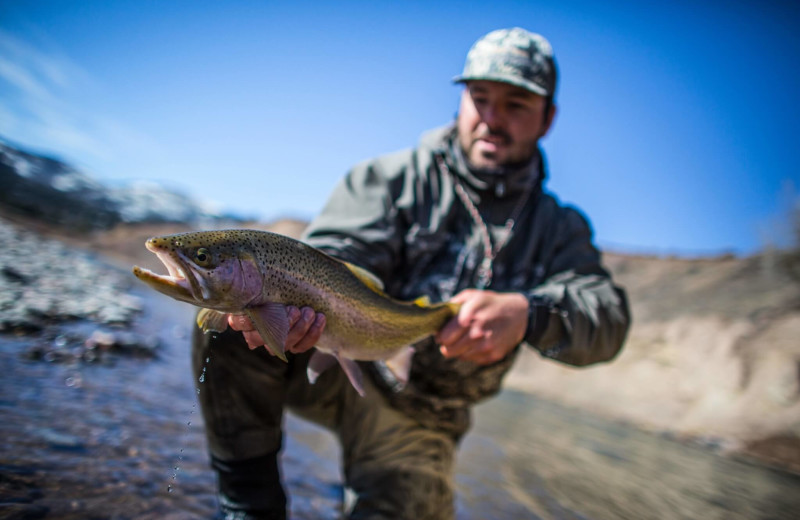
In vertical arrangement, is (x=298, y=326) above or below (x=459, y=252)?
below

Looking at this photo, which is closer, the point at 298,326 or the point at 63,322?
the point at 298,326

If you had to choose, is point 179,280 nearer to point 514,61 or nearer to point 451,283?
point 451,283

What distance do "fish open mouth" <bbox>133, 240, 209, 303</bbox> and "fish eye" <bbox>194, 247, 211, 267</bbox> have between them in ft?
0.12

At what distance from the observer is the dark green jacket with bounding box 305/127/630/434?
8.34 ft

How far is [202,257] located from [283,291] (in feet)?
1.05

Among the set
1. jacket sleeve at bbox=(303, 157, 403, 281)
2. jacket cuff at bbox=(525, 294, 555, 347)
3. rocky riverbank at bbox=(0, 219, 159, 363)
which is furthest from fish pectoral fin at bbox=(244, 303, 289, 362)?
rocky riverbank at bbox=(0, 219, 159, 363)

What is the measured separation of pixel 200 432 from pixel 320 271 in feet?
8.78

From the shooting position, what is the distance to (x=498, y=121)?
Result: 9.88 feet

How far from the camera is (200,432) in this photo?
3.55m

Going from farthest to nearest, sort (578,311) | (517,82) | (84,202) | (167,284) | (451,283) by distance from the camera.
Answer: (84,202)
(451,283)
(517,82)
(578,311)
(167,284)

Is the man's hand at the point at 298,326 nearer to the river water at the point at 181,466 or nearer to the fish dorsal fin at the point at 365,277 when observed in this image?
the fish dorsal fin at the point at 365,277

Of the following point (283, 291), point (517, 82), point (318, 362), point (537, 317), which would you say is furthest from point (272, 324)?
point (517, 82)

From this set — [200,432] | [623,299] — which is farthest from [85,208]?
[623,299]

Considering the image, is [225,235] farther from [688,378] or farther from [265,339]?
[688,378]
